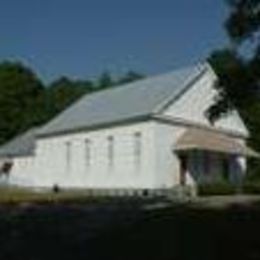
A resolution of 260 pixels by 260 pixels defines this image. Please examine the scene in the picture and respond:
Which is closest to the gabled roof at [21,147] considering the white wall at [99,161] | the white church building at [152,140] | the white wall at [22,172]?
the white wall at [22,172]

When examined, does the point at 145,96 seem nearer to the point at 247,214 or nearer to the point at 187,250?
the point at 247,214

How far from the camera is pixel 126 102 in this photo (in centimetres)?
5522

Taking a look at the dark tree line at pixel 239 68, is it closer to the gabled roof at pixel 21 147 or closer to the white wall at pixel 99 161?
the white wall at pixel 99 161

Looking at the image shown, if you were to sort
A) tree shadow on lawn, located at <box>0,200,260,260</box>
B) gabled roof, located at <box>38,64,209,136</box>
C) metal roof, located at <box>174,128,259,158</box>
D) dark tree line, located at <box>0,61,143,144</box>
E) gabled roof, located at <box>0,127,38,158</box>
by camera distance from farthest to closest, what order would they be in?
dark tree line, located at <box>0,61,143,144</box>, gabled roof, located at <box>0,127,38,158</box>, gabled roof, located at <box>38,64,209,136</box>, metal roof, located at <box>174,128,259,158</box>, tree shadow on lawn, located at <box>0,200,260,260</box>

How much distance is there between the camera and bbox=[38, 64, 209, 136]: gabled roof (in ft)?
168

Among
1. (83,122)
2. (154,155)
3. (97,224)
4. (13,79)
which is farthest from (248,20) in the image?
(13,79)

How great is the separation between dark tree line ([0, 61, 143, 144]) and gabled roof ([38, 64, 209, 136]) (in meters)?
35.3

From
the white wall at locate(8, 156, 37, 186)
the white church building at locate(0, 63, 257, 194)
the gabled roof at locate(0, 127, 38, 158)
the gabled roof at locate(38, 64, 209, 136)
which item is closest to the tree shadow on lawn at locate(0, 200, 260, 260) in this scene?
the white church building at locate(0, 63, 257, 194)

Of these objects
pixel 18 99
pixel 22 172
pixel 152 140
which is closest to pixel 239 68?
pixel 152 140

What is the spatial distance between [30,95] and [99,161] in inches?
2309

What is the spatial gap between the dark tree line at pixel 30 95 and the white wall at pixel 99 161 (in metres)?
36.3

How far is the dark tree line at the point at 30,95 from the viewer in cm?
10119

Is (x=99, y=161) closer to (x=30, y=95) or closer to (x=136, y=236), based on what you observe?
(x=136, y=236)

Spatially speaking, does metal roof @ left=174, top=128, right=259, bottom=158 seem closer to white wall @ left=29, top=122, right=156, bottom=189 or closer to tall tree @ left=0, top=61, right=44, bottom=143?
white wall @ left=29, top=122, right=156, bottom=189
